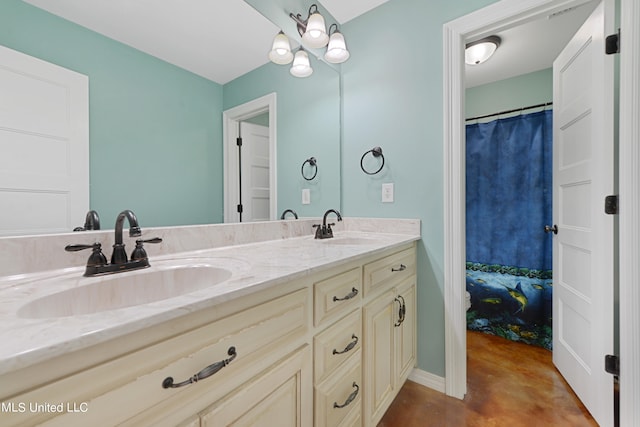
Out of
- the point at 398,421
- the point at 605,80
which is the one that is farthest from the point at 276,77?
Answer: the point at 398,421

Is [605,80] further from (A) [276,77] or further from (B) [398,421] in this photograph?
(B) [398,421]

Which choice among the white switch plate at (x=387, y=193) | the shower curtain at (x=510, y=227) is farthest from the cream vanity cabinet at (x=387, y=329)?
the shower curtain at (x=510, y=227)

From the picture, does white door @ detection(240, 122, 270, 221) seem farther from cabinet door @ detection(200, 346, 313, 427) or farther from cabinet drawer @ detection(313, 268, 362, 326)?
cabinet door @ detection(200, 346, 313, 427)

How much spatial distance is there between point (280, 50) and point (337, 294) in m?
1.32

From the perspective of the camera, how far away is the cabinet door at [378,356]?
3.59ft

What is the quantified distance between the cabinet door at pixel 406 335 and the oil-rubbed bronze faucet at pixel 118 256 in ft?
3.68

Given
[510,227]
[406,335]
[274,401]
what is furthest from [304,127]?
[510,227]

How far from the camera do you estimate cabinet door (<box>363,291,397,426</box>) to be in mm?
1095

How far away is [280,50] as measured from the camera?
1.50 meters

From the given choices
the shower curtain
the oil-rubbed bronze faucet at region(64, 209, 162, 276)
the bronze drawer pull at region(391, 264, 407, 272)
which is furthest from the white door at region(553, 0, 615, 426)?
the oil-rubbed bronze faucet at region(64, 209, 162, 276)

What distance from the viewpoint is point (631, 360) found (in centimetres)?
115

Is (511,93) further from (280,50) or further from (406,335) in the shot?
(406,335)

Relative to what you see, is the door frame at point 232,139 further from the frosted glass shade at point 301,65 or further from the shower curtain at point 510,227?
the shower curtain at point 510,227

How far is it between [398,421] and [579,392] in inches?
38.5
